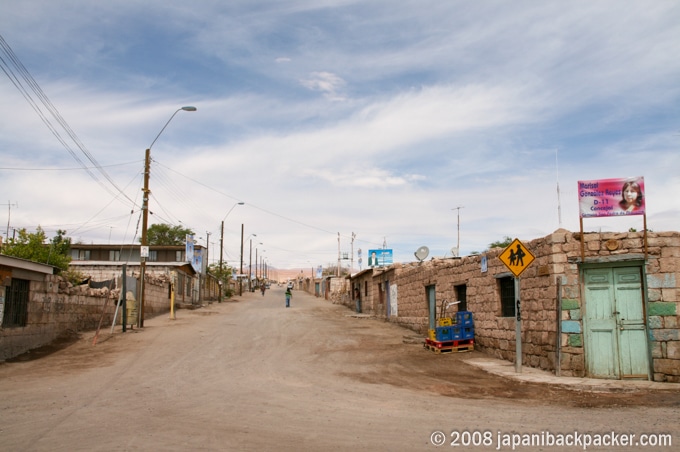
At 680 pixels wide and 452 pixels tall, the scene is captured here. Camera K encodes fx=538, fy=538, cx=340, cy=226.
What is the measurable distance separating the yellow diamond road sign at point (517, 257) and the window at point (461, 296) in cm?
592

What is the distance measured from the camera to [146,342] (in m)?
19.5

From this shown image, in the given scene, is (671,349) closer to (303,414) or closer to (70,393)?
(303,414)

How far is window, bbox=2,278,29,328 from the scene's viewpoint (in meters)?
15.3

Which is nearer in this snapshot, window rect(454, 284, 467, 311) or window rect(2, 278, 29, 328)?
window rect(2, 278, 29, 328)

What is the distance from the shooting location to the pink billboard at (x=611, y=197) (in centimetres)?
1247

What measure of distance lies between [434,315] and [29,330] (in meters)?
14.3

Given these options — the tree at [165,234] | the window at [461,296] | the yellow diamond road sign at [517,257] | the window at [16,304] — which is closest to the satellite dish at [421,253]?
the window at [461,296]

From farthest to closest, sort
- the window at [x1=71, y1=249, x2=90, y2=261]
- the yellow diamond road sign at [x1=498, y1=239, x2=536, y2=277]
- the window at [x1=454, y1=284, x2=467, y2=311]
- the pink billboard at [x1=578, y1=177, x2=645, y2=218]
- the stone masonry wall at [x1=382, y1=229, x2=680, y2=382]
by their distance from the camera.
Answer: the window at [x1=71, y1=249, x2=90, y2=261] → the window at [x1=454, y1=284, x2=467, y2=311] → the yellow diamond road sign at [x1=498, y1=239, x2=536, y2=277] → the pink billboard at [x1=578, y1=177, x2=645, y2=218] → the stone masonry wall at [x1=382, y1=229, x2=680, y2=382]

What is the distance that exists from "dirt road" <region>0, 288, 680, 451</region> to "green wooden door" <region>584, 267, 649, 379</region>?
1.58 meters

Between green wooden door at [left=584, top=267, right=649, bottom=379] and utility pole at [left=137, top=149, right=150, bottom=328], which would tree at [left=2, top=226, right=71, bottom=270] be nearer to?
utility pole at [left=137, top=149, right=150, bottom=328]

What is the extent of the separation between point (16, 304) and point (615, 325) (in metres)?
16.2

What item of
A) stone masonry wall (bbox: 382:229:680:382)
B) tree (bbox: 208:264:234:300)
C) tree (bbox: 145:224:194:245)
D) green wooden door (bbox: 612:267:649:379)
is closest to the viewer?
stone masonry wall (bbox: 382:229:680:382)

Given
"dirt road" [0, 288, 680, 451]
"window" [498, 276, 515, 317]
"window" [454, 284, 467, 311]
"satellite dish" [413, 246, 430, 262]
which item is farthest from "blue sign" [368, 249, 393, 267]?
"window" [498, 276, 515, 317]

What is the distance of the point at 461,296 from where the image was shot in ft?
62.5
